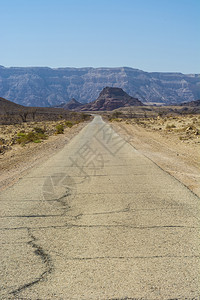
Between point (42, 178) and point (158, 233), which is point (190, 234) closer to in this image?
point (158, 233)

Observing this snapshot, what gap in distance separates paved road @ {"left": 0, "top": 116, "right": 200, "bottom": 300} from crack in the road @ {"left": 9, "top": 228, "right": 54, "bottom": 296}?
1 cm

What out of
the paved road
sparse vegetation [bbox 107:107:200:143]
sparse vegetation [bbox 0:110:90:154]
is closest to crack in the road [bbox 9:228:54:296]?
the paved road

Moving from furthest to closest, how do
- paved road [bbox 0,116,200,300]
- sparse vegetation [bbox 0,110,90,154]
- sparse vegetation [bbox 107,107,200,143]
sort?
sparse vegetation [bbox 107,107,200,143], sparse vegetation [bbox 0,110,90,154], paved road [bbox 0,116,200,300]

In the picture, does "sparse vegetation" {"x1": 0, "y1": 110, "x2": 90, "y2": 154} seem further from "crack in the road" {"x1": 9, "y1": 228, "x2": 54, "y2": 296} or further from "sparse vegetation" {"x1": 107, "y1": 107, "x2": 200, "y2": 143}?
"crack in the road" {"x1": 9, "y1": 228, "x2": 54, "y2": 296}

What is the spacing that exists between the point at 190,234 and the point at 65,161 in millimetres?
8479

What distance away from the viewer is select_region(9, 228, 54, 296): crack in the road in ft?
11.8

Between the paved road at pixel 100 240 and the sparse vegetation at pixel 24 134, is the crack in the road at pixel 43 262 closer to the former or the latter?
the paved road at pixel 100 240

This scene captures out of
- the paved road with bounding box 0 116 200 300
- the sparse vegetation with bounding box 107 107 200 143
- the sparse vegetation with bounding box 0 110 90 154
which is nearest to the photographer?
the paved road with bounding box 0 116 200 300

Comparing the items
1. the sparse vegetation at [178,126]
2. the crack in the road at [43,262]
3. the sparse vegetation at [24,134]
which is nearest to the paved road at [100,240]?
the crack in the road at [43,262]

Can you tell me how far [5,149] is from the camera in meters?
19.1

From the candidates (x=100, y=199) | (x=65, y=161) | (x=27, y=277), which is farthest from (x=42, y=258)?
(x=65, y=161)

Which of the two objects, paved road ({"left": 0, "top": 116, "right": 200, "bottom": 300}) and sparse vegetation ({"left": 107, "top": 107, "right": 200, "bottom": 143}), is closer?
paved road ({"left": 0, "top": 116, "right": 200, "bottom": 300})

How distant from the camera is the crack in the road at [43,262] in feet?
11.8

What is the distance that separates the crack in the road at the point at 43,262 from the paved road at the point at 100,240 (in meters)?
0.01
